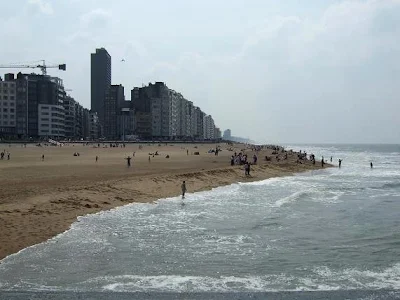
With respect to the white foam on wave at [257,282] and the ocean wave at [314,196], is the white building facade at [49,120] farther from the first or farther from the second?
the white foam on wave at [257,282]

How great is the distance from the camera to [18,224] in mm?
17250

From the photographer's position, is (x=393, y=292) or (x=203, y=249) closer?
(x=393, y=292)

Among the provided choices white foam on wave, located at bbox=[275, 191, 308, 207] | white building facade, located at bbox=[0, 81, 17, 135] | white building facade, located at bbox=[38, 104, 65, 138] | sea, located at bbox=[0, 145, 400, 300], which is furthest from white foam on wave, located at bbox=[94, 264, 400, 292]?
white building facade, located at bbox=[38, 104, 65, 138]

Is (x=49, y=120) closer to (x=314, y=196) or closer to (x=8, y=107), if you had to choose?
(x=8, y=107)

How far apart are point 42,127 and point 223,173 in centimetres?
13318

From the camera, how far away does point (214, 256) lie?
14289 millimetres

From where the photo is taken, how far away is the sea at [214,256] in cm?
1088

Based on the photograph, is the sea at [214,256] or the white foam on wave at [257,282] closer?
the sea at [214,256]

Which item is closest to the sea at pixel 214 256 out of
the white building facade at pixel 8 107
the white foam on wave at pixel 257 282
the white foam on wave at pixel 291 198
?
the white foam on wave at pixel 257 282

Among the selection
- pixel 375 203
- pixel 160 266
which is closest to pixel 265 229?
pixel 160 266

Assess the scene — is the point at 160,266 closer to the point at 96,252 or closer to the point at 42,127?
the point at 96,252

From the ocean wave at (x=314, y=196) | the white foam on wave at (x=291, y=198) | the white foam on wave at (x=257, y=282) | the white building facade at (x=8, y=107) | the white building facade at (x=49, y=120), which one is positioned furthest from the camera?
the white building facade at (x=49, y=120)

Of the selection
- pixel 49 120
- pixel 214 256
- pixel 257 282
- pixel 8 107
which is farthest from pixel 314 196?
pixel 8 107

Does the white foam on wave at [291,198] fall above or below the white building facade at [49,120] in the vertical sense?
below
